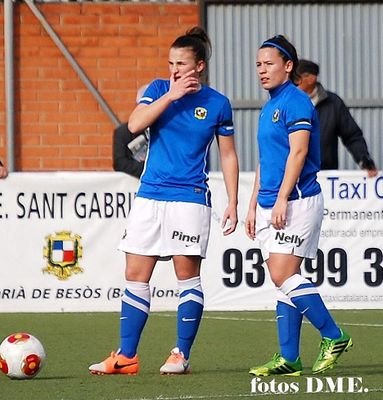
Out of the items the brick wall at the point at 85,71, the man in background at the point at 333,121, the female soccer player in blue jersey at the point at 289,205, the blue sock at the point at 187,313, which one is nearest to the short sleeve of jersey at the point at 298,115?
the female soccer player in blue jersey at the point at 289,205

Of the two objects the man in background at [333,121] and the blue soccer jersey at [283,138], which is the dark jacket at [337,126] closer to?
the man in background at [333,121]

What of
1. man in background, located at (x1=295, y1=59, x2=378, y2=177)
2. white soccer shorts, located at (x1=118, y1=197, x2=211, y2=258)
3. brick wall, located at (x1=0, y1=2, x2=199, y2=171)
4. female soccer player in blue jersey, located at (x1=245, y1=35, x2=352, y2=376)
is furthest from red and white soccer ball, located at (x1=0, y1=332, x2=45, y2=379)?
brick wall, located at (x1=0, y1=2, x2=199, y2=171)

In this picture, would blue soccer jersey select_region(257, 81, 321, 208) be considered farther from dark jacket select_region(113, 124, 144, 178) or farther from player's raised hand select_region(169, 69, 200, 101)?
dark jacket select_region(113, 124, 144, 178)

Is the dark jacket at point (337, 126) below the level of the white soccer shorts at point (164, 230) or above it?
above

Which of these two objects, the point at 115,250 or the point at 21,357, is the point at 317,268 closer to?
the point at 115,250

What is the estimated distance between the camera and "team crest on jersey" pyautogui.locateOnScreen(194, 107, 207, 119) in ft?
26.8

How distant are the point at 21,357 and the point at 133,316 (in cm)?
79

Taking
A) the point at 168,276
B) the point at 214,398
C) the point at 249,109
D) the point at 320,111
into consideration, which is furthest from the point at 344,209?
the point at 214,398

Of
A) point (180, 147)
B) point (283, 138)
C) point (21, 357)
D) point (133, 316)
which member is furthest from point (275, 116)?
point (21, 357)

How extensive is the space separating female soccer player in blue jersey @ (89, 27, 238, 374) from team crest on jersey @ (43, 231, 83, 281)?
4.67 m

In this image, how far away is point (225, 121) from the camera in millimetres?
8281

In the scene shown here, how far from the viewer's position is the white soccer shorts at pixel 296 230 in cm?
797

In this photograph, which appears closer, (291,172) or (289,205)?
(291,172)

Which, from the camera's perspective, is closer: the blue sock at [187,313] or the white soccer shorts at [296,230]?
the white soccer shorts at [296,230]
